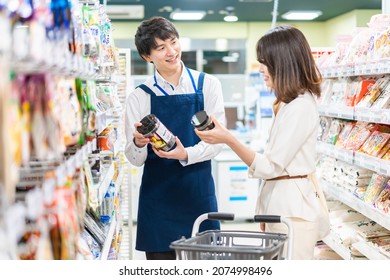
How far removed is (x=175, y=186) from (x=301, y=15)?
1092cm

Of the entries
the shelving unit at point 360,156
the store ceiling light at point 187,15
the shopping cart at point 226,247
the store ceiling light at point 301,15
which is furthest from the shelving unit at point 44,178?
the store ceiling light at point 301,15

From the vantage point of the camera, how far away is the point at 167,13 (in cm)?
1256

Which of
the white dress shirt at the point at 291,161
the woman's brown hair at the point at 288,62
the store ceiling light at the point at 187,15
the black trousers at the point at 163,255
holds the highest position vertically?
the store ceiling light at the point at 187,15

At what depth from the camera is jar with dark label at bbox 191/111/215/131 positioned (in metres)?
2.32

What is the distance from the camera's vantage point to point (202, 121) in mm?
2334

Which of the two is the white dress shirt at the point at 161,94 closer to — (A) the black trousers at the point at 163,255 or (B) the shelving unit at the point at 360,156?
(A) the black trousers at the point at 163,255

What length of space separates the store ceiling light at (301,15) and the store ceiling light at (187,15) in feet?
6.18

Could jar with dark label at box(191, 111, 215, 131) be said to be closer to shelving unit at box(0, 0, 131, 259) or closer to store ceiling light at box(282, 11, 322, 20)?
shelving unit at box(0, 0, 131, 259)

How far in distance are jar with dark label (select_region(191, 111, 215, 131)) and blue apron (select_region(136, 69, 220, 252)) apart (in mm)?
576

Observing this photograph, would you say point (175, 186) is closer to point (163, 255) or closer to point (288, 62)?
point (163, 255)

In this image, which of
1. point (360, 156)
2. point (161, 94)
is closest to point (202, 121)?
point (161, 94)

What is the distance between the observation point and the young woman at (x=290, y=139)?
2361 millimetres
